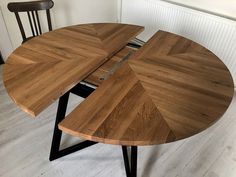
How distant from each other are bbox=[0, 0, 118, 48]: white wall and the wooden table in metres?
0.97

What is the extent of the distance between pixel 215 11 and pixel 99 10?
1.52 metres

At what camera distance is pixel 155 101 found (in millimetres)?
1025

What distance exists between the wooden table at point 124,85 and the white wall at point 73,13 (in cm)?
97

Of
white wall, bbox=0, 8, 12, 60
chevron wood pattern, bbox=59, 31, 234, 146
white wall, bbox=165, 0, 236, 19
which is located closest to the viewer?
chevron wood pattern, bbox=59, 31, 234, 146

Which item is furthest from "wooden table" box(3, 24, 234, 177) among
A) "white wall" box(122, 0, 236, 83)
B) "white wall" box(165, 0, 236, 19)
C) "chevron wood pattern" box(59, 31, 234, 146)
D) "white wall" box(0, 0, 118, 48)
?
"white wall" box(0, 0, 118, 48)

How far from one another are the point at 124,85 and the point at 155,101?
0.20 meters

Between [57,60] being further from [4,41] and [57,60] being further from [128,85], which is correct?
[4,41]

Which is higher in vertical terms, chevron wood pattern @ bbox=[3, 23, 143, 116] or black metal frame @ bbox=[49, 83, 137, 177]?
chevron wood pattern @ bbox=[3, 23, 143, 116]

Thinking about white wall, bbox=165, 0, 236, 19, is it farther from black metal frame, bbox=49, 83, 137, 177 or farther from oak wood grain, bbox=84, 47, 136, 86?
black metal frame, bbox=49, 83, 137, 177

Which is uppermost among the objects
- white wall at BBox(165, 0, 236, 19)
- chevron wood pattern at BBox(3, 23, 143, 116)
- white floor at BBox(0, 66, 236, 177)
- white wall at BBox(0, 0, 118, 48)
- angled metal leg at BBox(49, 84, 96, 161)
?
white wall at BBox(165, 0, 236, 19)

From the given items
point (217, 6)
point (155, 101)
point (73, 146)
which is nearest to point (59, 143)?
point (73, 146)

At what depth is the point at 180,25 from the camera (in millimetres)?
2285

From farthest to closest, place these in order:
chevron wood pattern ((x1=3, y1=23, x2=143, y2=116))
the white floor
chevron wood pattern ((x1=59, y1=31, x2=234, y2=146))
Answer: the white floor < chevron wood pattern ((x1=3, y1=23, x2=143, y2=116)) < chevron wood pattern ((x1=59, y1=31, x2=234, y2=146))

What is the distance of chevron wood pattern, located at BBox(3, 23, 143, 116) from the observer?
1.04 meters
